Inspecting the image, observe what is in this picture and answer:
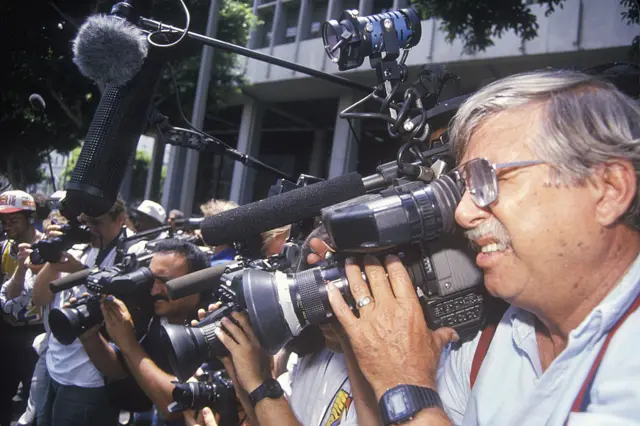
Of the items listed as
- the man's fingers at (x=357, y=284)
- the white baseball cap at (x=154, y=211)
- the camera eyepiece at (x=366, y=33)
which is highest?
the camera eyepiece at (x=366, y=33)

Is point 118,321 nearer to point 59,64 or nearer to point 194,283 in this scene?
point 194,283

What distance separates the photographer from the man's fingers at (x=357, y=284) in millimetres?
1326

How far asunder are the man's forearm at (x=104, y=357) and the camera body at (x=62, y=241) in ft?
1.82

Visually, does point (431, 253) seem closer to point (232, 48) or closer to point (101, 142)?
point (232, 48)

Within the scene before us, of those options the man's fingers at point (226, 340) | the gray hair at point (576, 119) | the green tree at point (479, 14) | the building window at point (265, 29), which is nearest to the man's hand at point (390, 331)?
the gray hair at point (576, 119)

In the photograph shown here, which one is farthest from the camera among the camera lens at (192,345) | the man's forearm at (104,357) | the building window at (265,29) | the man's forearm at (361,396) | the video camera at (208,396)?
the building window at (265,29)

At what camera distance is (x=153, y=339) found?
2914 millimetres

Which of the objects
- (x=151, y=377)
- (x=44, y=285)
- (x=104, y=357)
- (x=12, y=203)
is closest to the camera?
(x=151, y=377)

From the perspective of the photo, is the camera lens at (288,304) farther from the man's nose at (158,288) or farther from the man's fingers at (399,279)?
the man's nose at (158,288)

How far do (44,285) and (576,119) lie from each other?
3.52 m

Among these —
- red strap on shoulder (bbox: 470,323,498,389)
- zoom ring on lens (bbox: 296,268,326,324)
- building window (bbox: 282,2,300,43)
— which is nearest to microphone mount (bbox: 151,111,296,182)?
zoom ring on lens (bbox: 296,268,326,324)

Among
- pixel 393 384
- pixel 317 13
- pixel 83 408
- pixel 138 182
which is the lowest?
pixel 83 408

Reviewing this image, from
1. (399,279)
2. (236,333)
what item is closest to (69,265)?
(236,333)

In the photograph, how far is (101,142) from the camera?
5.73 feet
